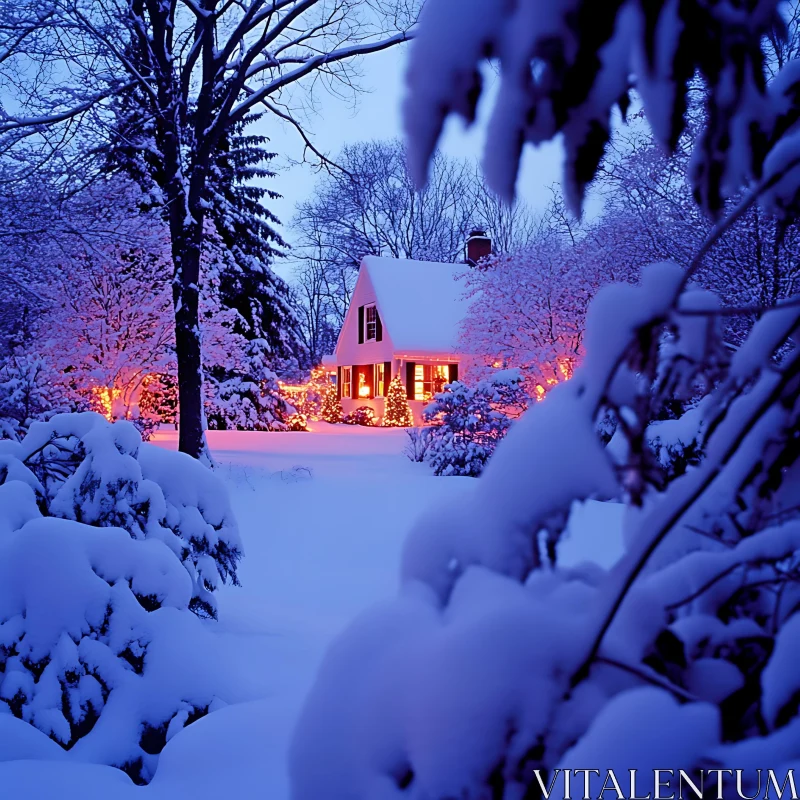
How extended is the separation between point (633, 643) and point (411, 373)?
23.6 meters

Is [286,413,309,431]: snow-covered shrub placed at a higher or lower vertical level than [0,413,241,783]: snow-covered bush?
lower

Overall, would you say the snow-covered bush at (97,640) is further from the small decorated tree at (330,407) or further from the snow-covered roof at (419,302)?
the small decorated tree at (330,407)

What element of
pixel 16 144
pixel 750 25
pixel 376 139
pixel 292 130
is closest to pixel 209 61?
pixel 292 130

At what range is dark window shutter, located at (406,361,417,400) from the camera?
80.2ft

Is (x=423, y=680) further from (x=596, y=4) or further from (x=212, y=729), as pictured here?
(x=212, y=729)

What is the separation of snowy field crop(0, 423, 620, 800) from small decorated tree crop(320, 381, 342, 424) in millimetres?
11917

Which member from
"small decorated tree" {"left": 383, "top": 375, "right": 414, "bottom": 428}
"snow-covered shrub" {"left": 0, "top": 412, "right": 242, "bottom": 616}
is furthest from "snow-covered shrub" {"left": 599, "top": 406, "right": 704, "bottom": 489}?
"small decorated tree" {"left": 383, "top": 375, "right": 414, "bottom": 428}

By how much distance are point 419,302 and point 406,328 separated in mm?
1804

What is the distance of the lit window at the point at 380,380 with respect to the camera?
25.8 metres

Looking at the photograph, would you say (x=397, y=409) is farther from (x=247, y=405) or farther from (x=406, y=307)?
(x=247, y=405)

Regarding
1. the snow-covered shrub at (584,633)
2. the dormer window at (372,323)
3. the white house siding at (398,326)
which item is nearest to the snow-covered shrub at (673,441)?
the snow-covered shrub at (584,633)

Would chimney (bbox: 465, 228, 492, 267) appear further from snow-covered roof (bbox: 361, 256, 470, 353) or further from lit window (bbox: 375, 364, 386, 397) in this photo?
lit window (bbox: 375, 364, 386, 397)

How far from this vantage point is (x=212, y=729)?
2512mm

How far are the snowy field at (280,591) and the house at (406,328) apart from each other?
9.31 meters
